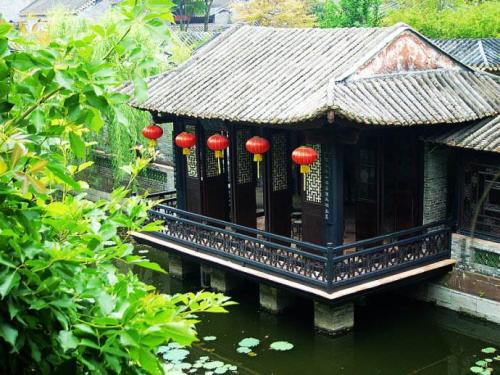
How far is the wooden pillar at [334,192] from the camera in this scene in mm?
11039

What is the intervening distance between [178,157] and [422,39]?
187 inches

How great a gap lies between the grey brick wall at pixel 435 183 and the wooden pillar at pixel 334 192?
68.8 inches

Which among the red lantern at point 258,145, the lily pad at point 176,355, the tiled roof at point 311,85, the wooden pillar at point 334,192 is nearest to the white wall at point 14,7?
the tiled roof at point 311,85

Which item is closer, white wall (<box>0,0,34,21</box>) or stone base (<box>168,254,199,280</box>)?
stone base (<box>168,254,199,280</box>)

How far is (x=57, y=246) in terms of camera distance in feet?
9.22

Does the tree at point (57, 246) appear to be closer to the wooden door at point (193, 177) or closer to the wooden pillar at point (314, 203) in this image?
the wooden pillar at point (314, 203)

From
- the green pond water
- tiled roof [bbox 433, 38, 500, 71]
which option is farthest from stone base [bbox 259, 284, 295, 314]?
tiled roof [bbox 433, 38, 500, 71]

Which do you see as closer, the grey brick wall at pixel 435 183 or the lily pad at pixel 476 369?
the lily pad at pixel 476 369

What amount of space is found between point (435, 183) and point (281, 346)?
3.58 m

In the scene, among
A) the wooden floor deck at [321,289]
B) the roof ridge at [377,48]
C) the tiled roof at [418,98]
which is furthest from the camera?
the roof ridge at [377,48]

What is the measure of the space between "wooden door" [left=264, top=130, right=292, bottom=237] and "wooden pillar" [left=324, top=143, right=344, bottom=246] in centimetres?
156

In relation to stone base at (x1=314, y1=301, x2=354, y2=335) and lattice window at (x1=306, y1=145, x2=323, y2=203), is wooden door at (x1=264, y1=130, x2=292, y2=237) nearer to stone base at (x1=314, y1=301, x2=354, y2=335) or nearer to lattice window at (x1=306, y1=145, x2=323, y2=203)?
lattice window at (x1=306, y1=145, x2=323, y2=203)

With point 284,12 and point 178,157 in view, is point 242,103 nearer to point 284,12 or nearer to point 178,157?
point 178,157

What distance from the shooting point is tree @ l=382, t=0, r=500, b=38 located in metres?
24.2
